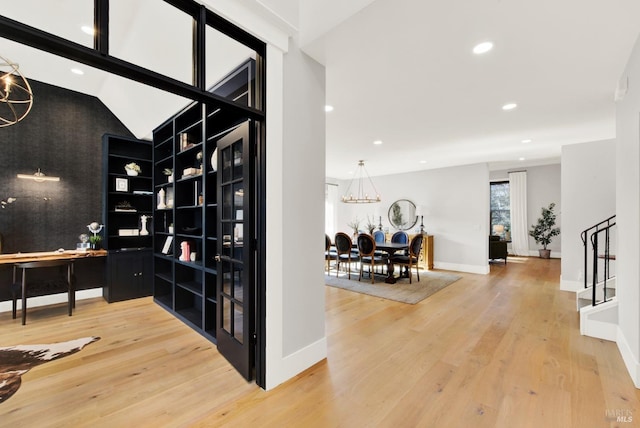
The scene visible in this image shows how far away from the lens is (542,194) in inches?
347

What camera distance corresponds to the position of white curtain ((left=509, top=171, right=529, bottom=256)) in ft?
29.8

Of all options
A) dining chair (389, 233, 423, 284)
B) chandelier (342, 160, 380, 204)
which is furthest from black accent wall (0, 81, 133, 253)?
chandelier (342, 160, 380, 204)

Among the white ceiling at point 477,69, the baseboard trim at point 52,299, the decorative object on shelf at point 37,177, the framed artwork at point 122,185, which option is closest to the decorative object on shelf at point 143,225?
the framed artwork at point 122,185

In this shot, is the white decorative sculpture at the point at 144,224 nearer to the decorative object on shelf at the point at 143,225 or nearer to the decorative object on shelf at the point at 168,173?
the decorative object on shelf at the point at 143,225

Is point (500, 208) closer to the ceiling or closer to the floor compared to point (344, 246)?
closer to the ceiling

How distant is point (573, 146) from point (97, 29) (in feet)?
21.8

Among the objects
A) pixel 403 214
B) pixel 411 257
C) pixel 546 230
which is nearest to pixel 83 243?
pixel 411 257

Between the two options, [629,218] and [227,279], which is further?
[227,279]

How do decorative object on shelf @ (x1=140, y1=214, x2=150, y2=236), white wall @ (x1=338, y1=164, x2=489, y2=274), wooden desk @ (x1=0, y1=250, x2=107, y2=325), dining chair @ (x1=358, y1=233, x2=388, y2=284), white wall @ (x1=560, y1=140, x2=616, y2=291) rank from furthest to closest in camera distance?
1. white wall @ (x1=338, y1=164, x2=489, y2=274)
2. dining chair @ (x1=358, y1=233, x2=388, y2=284)
3. decorative object on shelf @ (x1=140, y1=214, x2=150, y2=236)
4. white wall @ (x1=560, y1=140, x2=616, y2=291)
5. wooden desk @ (x1=0, y1=250, x2=107, y2=325)

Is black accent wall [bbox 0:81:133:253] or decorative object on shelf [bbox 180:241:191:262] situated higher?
black accent wall [bbox 0:81:133:253]

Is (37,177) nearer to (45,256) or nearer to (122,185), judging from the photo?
(122,185)

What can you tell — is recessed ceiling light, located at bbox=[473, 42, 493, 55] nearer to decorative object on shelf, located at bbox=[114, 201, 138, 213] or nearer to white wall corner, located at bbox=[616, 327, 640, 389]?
white wall corner, located at bbox=[616, 327, 640, 389]

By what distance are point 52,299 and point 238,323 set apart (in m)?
3.82

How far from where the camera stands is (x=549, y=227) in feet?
28.0
